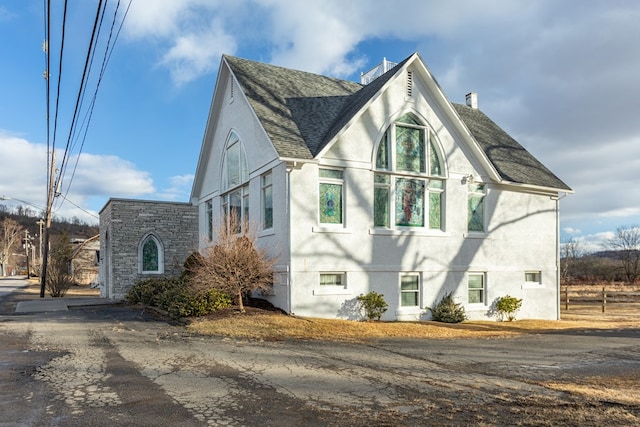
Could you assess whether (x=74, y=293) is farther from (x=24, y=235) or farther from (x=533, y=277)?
(x=24, y=235)

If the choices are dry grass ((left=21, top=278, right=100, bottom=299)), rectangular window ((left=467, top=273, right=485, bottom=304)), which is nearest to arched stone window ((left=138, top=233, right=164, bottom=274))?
dry grass ((left=21, top=278, right=100, bottom=299))

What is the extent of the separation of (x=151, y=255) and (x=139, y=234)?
1.21m

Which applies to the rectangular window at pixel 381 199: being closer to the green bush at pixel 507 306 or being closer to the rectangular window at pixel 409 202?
the rectangular window at pixel 409 202

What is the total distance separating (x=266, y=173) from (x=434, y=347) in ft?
27.4

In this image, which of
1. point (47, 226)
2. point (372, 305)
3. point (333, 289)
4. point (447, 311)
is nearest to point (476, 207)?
point (447, 311)

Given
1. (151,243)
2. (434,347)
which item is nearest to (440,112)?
(434,347)

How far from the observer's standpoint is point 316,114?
1853cm

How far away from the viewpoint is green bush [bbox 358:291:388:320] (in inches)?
631

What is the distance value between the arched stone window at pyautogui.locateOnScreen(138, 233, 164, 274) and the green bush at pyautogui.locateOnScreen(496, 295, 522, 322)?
1543 centimetres

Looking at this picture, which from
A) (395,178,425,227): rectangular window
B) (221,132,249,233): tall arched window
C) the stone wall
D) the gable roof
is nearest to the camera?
the gable roof

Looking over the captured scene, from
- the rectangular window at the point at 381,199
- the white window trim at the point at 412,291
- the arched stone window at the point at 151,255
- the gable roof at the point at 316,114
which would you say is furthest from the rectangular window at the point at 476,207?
the arched stone window at the point at 151,255

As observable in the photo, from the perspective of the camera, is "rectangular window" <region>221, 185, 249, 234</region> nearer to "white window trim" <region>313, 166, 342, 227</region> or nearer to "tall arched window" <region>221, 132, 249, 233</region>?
"tall arched window" <region>221, 132, 249, 233</region>

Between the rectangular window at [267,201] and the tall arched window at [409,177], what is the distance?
3.46 meters

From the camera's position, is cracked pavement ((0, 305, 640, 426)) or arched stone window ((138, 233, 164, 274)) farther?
arched stone window ((138, 233, 164, 274))
